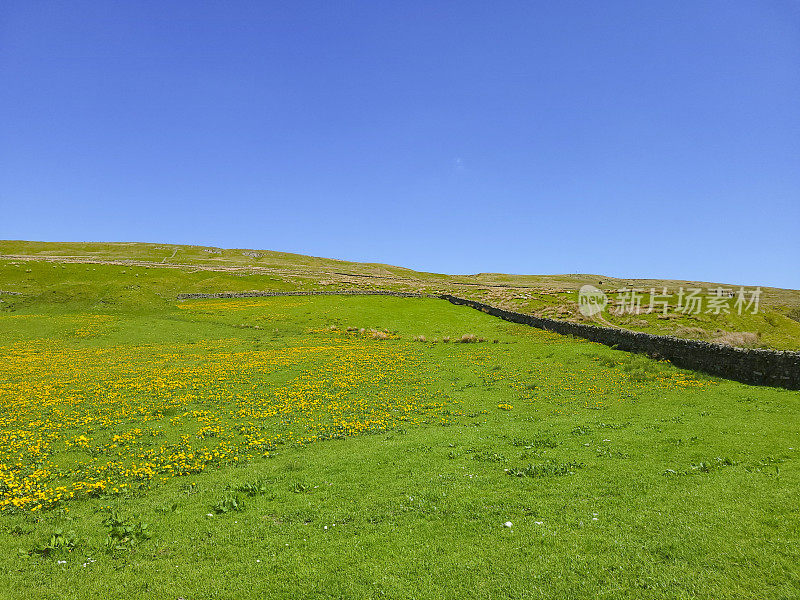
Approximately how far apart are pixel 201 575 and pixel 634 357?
34.1 meters

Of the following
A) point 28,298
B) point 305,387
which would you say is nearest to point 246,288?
point 28,298

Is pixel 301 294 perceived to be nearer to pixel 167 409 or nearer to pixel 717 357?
pixel 167 409

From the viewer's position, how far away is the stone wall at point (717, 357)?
942 inches

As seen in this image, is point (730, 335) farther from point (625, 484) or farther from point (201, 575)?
point (201, 575)

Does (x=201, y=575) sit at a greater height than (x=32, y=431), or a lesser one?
greater

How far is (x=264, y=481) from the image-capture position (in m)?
13.8

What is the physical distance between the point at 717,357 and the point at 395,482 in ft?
85.0

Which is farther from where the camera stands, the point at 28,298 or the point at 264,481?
the point at 28,298

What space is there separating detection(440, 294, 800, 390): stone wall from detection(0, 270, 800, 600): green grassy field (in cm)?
170

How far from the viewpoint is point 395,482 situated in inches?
518
